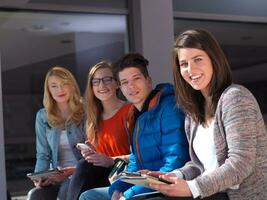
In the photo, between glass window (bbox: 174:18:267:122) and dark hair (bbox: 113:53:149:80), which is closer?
dark hair (bbox: 113:53:149:80)

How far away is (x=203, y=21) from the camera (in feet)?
19.9

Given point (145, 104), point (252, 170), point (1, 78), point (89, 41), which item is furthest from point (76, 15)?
point (252, 170)

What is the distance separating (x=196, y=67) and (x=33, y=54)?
3.37 metres

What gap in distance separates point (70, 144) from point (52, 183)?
0.34 m

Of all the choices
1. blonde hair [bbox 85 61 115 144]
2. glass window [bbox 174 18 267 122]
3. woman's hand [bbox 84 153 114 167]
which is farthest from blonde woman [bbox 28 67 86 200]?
glass window [bbox 174 18 267 122]

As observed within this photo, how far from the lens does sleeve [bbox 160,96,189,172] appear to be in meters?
2.58

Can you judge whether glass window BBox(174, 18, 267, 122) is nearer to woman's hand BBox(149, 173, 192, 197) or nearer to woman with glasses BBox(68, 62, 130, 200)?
woman with glasses BBox(68, 62, 130, 200)

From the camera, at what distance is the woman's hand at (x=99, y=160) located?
10.3 feet

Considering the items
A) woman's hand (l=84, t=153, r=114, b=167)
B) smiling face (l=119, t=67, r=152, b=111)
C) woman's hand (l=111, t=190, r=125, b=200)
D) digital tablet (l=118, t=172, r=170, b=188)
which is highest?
smiling face (l=119, t=67, r=152, b=111)

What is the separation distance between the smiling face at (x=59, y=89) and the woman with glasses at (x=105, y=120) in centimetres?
44

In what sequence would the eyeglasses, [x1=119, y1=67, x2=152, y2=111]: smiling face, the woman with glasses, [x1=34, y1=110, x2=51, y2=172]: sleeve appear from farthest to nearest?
[x1=34, y1=110, x2=51, y2=172]: sleeve
the eyeglasses
the woman with glasses
[x1=119, y1=67, x2=152, y2=111]: smiling face

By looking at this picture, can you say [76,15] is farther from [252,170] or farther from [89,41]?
[252,170]

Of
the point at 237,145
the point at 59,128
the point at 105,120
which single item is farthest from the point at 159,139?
the point at 59,128

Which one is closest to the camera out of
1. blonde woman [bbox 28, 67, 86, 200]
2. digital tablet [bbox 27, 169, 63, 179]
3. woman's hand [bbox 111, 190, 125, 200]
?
woman's hand [bbox 111, 190, 125, 200]
